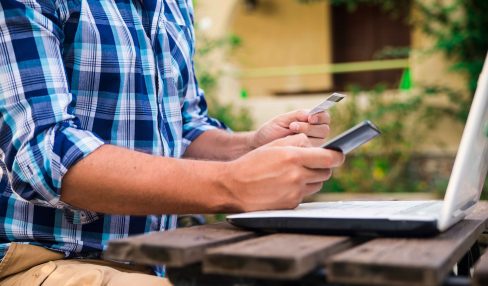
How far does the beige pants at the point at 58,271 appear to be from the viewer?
1500mm

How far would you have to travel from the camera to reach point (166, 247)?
43.3 inches

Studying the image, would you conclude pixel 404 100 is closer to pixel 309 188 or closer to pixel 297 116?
pixel 297 116

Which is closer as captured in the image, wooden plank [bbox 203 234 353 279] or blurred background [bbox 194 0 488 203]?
wooden plank [bbox 203 234 353 279]

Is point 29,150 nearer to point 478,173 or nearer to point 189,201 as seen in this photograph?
point 189,201

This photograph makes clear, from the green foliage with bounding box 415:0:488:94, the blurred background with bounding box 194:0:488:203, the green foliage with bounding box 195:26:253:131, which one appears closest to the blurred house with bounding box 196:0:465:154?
the blurred background with bounding box 194:0:488:203

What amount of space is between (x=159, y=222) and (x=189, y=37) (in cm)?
54

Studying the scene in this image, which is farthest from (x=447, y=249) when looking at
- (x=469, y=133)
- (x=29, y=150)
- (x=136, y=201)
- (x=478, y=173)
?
(x=29, y=150)

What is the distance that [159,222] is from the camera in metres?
1.86

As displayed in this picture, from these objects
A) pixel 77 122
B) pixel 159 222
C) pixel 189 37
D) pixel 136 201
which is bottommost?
pixel 159 222

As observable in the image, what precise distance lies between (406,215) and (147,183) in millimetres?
488

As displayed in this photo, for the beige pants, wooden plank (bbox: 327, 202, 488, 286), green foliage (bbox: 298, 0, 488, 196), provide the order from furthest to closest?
1. green foliage (bbox: 298, 0, 488, 196)
2. the beige pants
3. wooden plank (bbox: 327, 202, 488, 286)

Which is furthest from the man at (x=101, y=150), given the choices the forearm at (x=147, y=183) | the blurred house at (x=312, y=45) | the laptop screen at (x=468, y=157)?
the blurred house at (x=312, y=45)

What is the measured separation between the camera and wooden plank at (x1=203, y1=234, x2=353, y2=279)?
1011 mm

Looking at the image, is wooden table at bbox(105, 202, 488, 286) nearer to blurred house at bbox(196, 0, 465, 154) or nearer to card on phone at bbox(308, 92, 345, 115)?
card on phone at bbox(308, 92, 345, 115)
